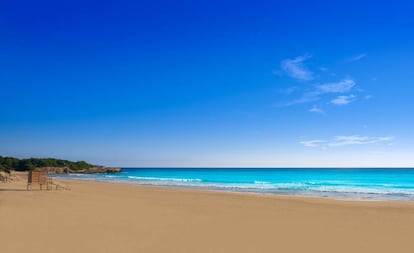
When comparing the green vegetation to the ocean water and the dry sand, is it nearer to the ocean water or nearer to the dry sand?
the ocean water

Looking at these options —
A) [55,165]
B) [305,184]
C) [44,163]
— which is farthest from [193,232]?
[55,165]

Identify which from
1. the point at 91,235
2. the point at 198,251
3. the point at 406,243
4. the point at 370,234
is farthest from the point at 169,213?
the point at 406,243

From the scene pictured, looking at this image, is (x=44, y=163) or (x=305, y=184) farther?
(x=44, y=163)

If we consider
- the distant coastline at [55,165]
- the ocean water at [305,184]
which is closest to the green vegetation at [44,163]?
the distant coastline at [55,165]

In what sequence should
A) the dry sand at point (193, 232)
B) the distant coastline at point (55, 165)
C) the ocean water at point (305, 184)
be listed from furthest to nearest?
the distant coastline at point (55, 165) < the ocean water at point (305, 184) < the dry sand at point (193, 232)

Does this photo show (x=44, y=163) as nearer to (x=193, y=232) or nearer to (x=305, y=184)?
(x=305, y=184)

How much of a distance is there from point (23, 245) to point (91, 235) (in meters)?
1.39

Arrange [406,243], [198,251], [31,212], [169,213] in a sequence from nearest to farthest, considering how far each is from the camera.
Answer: [198,251], [406,243], [31,212], [169,213]

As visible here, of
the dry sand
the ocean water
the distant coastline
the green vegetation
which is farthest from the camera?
the distant coastline

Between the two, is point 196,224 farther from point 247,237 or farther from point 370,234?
point 370,234

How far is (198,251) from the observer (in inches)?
270

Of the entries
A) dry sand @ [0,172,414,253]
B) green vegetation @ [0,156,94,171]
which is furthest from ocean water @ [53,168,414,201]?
green vegetation @ [0,156,94,171]

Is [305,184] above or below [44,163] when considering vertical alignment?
below

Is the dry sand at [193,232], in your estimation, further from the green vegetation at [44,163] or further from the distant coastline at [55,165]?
the distant coastline at [55,165]
